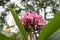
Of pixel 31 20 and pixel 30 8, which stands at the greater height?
pixel 31 20

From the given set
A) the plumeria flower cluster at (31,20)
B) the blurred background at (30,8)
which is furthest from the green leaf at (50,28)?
the blurred background at (30,8)

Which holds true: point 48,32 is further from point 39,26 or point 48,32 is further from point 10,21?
point 10,21

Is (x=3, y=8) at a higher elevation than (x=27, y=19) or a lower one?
lower

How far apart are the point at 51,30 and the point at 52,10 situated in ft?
9.81

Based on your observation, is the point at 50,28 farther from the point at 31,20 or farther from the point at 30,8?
the point at 30,8

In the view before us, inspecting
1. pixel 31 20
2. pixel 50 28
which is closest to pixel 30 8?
pixel 31 20

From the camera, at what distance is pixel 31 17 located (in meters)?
1.27

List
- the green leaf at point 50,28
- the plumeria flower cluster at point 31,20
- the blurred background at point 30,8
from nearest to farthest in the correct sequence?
1. the green leaf at point 50,28
2. the plumeria flower cluster at point 31,20
3. the blurred background at point 30,8

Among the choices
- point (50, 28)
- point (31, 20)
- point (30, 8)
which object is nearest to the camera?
point (50, 28)

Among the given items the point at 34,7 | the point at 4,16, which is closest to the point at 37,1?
the point at 34,7

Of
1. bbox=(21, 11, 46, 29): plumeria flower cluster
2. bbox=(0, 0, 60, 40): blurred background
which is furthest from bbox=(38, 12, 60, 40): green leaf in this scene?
bbox=(0, 0, 60, 40): blurred background

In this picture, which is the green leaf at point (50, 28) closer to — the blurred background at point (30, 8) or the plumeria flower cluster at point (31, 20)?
the plumeria flower cluster at point (31, 20)

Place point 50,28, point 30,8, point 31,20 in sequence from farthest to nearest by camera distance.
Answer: point 30,8 < point 31,20 < point 50,28

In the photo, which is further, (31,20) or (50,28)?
(31,20)
